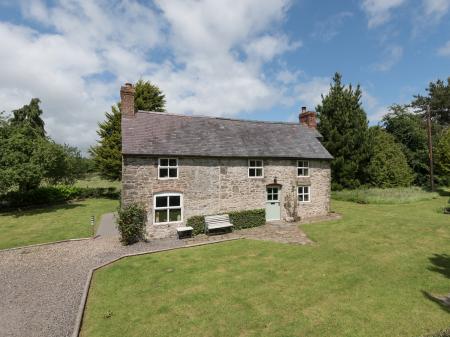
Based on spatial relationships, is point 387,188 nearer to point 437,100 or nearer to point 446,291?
point 446,291

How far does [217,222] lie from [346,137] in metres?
23.1

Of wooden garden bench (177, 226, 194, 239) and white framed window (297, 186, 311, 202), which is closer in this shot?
wooden garden bench (177, 226, 194, 239)

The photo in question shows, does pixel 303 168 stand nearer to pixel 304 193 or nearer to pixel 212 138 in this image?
pixel 304 193

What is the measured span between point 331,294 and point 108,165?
30.9m

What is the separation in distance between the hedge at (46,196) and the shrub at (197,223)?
23.1 meters

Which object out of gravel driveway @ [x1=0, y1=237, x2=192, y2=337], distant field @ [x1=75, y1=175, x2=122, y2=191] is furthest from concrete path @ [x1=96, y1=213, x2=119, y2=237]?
distant field @ [x1=75, y1=175, x2=122, y2=191]

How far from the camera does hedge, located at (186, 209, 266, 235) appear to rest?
16.2m

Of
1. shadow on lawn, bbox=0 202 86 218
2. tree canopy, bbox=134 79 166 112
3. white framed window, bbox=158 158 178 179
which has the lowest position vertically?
shadow on lawn, bbox=0 202 86 218

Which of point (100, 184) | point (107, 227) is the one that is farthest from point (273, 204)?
point (100, 184)

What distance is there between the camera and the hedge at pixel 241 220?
1624 centimetres

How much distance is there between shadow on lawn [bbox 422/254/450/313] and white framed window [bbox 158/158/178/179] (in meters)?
13.2

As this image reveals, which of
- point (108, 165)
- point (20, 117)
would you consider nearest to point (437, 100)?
point (108, 165)

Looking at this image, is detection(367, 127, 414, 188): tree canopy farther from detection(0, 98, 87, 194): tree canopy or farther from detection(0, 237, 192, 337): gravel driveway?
detection(0, 98, 87, 194): tree canopy

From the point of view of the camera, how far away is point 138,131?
54.8ft
